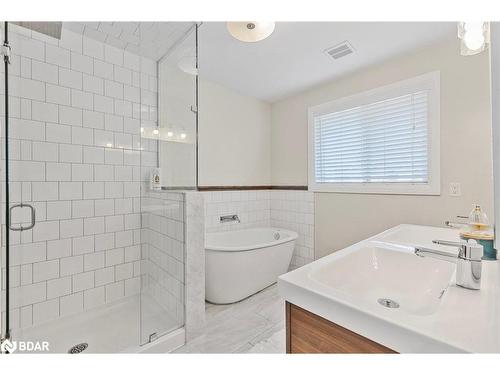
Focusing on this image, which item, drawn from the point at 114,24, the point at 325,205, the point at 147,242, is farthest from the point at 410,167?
the point at 114,24

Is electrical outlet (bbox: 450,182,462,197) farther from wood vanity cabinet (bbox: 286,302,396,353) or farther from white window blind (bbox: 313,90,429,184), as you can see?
wood vanity cabinet (bbox: 286,302,396,353)

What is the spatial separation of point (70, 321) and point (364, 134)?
120 inches

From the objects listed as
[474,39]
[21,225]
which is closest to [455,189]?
[474,39]

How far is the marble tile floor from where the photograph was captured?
5.21ft

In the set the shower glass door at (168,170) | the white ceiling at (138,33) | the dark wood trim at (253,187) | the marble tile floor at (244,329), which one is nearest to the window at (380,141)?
the dark wood trim at (253,187)

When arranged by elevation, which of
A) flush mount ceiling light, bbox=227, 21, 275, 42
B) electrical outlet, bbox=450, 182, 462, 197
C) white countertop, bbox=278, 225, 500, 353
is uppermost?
flush mount ceiling light, bbox=227, 21, 275, 42

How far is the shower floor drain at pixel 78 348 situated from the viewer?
1.48 metres

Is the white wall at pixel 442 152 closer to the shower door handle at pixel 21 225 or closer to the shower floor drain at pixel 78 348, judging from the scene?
the shower floor drain at pixel 78 348

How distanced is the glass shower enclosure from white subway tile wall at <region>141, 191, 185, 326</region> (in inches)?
0.5

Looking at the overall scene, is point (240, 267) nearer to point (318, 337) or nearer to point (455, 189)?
point (318, 337)

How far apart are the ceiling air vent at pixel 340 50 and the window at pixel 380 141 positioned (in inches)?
18.9

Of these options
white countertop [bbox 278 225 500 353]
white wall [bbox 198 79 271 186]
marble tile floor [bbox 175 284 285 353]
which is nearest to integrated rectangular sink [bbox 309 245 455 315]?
white countertop [bbox 278 225 500 353]
